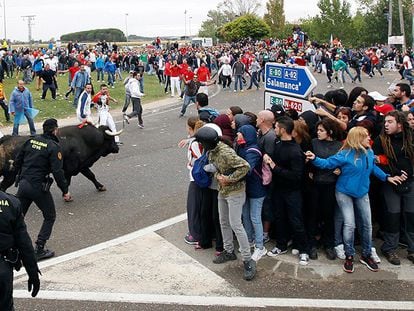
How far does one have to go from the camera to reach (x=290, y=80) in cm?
756

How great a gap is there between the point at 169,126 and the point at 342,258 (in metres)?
10.9

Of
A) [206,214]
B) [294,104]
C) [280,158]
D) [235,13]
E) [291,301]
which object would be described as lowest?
[291,301]

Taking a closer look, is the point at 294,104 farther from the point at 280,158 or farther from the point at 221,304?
the point at 221,304

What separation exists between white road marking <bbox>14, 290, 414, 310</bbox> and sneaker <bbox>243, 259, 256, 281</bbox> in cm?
42

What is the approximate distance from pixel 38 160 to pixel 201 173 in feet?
6.75

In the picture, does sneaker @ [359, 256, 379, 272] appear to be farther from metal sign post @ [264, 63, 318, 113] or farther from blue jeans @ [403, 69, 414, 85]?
blue jeans @ [403, 69, 414, 85]

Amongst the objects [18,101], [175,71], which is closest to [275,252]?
[18,101]

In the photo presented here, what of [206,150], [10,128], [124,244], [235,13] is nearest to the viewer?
[206,150]

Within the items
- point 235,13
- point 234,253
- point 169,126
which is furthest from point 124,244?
point 235,13

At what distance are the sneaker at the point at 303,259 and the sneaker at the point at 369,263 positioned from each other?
0.64m

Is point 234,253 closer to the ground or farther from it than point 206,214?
closer to the ground

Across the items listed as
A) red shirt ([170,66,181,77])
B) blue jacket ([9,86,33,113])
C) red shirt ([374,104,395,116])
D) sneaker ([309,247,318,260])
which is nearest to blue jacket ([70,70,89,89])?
blue jacket ([9,86,33,113])

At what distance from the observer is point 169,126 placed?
1655cm

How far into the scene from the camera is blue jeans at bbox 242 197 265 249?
6195 millimetres
